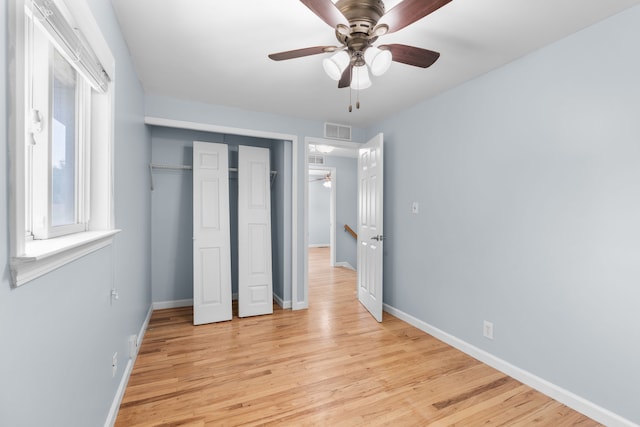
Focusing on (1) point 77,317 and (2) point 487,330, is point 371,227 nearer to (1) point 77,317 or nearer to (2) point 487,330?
(2) point 487,330

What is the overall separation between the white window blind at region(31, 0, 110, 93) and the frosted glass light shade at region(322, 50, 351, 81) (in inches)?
45.2

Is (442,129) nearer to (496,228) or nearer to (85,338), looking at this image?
(496,228)

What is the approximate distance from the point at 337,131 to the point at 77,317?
333 centimetres

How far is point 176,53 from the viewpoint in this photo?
221cm

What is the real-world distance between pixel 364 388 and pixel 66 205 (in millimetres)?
2091

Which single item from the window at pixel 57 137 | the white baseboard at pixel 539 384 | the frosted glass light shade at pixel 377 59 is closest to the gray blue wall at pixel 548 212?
the white baseboard at pixel 539 384

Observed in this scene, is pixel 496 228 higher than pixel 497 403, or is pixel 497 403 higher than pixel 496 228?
pixel 496 228

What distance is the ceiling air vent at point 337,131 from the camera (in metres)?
3.81

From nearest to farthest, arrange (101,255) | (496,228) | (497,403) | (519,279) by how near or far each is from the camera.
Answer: (101,255) < (497,403) < (519,279) < (496,228)

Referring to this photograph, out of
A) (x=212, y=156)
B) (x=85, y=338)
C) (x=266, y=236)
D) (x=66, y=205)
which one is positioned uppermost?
(x=212, y=156)

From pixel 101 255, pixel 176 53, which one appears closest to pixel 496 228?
pixel 101 255

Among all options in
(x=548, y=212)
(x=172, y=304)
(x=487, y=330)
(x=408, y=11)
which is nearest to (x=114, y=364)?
(x=172, y=304)

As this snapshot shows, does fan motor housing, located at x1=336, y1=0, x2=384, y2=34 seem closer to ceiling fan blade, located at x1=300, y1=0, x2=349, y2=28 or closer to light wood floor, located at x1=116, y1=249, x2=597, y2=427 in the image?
ceiling fan blade, located at x1=300, y1=0, x2=349, y2=28

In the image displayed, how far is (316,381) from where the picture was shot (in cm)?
216
